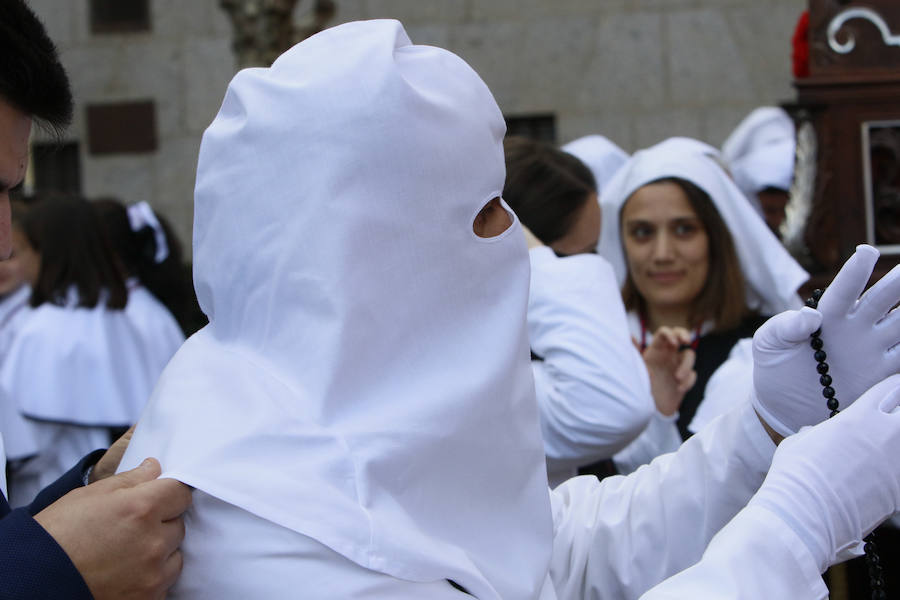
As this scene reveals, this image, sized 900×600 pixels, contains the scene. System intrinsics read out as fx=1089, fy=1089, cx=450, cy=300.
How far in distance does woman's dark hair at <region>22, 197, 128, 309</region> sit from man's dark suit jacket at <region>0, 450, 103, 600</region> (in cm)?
320

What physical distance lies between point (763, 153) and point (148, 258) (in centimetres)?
301

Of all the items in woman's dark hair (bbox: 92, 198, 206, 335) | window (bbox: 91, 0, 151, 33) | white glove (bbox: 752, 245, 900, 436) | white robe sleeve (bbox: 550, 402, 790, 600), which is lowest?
white robe sleeve (bbox: 550, 402, 790, 600)

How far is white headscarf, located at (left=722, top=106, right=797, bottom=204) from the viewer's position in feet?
17.1

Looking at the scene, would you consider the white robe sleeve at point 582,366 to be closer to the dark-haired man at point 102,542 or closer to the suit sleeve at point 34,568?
the dark-haired man at point 102,542

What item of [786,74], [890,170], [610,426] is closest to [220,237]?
[610,426]

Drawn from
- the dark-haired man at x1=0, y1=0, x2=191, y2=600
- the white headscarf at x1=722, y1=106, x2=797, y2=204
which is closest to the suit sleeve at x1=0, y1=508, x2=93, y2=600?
the dark-haired man at x1=0, y1=0, x2=191, y2=600

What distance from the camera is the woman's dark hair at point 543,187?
3162 mm

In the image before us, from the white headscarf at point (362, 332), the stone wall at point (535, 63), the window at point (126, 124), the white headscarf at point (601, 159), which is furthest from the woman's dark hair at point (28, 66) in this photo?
the window at point (126, 124)

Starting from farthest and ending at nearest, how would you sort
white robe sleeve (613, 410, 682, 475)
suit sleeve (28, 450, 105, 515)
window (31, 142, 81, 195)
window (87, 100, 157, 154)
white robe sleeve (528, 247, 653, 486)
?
window (31, 142, 81, 195) → window (87, 100, 157, 154) → white robe sleeve (613, 410, 682, 475) → white robe sleeve (528, 247, 653, 486) → suit sleeve (28, 450, 105, 515)

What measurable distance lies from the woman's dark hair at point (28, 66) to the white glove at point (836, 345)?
1149 mm

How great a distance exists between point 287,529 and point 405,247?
1.36 feet

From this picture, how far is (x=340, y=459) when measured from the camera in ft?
4.63

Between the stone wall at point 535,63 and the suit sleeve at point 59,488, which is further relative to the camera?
the stone wall at point 535,63

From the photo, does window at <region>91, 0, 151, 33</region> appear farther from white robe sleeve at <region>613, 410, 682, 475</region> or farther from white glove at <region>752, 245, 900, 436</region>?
white glove at <region>752, 245, 900, 436</region>
